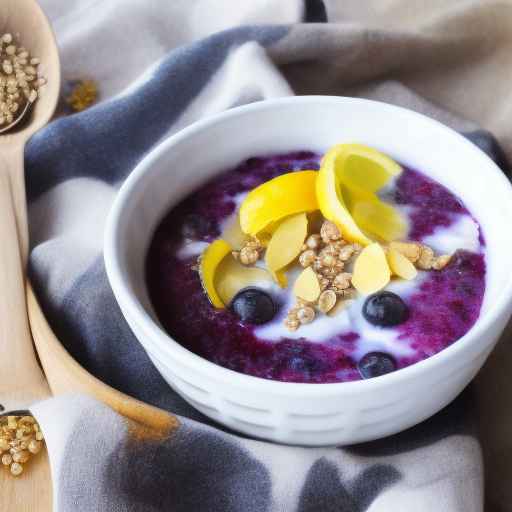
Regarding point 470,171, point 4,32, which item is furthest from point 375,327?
point 4,32

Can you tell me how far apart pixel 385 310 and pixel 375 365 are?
0.25 ft

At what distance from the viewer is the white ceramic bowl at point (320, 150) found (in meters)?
0.91

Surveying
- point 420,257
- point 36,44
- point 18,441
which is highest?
point 36,44

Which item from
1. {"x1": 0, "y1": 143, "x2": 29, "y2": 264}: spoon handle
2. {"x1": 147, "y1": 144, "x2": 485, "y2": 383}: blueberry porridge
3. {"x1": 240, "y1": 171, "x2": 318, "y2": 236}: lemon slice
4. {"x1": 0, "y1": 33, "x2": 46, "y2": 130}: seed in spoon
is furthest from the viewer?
{"x1": 0, "y1": 33, "x2": 46, "y2": 130}: seed in spoon

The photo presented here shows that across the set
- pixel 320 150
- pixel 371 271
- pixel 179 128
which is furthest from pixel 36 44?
pixel 371 271

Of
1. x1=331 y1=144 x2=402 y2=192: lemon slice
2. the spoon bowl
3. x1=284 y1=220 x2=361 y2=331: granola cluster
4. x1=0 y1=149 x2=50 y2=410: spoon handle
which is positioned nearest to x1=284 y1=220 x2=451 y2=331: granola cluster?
x1=284 y1=220 x2=361 y2=331: granola cluster

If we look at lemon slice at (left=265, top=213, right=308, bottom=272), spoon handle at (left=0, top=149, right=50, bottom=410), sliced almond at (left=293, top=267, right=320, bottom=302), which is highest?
lemon slice at (left=265, top=213, right=308, bottom=272)

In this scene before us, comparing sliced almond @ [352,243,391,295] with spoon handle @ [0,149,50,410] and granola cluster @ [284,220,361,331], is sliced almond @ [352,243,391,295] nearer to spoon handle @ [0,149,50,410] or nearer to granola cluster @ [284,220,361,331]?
granola cluster @ [284,220,361,331]

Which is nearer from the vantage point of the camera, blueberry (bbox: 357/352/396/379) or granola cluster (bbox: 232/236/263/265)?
blueberry (bbox: 357/352/396/379)

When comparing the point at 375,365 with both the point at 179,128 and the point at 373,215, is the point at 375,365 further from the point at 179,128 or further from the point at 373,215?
the point at 179,128

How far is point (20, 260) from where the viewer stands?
1.27 m

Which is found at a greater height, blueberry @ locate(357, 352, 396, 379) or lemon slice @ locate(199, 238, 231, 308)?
lemon slice @ locate(199, 238, 231, 308)

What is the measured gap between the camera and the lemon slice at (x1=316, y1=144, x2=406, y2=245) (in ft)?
3.52

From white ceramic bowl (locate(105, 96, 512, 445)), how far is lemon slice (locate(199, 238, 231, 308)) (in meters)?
0.07
